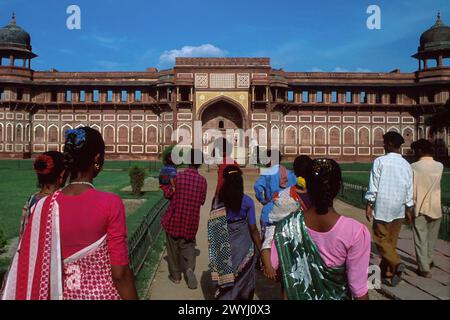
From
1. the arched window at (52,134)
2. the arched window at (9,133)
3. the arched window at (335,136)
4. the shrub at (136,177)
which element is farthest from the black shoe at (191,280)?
the arched window at (9,133)

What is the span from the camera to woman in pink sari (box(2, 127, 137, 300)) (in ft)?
6.84

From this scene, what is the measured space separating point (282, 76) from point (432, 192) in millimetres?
30898

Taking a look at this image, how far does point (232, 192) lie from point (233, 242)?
47cm

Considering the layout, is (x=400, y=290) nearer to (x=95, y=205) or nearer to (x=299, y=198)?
(x=299, y=198)

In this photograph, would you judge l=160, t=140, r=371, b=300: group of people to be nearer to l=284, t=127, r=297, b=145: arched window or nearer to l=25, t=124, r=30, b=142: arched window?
l=284, t=127, r=297, b=145: arched window

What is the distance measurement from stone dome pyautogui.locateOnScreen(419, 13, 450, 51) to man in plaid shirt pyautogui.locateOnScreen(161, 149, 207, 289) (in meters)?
37.0

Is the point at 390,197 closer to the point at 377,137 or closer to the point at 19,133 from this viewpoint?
the point at 377,137

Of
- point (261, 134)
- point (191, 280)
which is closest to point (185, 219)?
point (191, 280)

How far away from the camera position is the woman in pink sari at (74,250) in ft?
6.84

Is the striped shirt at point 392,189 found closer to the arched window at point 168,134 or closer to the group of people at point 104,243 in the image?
the group of people at point 104,243

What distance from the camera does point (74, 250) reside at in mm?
2160

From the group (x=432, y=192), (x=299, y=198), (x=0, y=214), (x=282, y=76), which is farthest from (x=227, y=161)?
(x=282, y=76)

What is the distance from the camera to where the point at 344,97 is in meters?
36.9

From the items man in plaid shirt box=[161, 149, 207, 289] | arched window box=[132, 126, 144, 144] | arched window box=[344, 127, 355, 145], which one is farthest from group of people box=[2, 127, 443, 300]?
arched window box=[344, 127, 355, 145]
